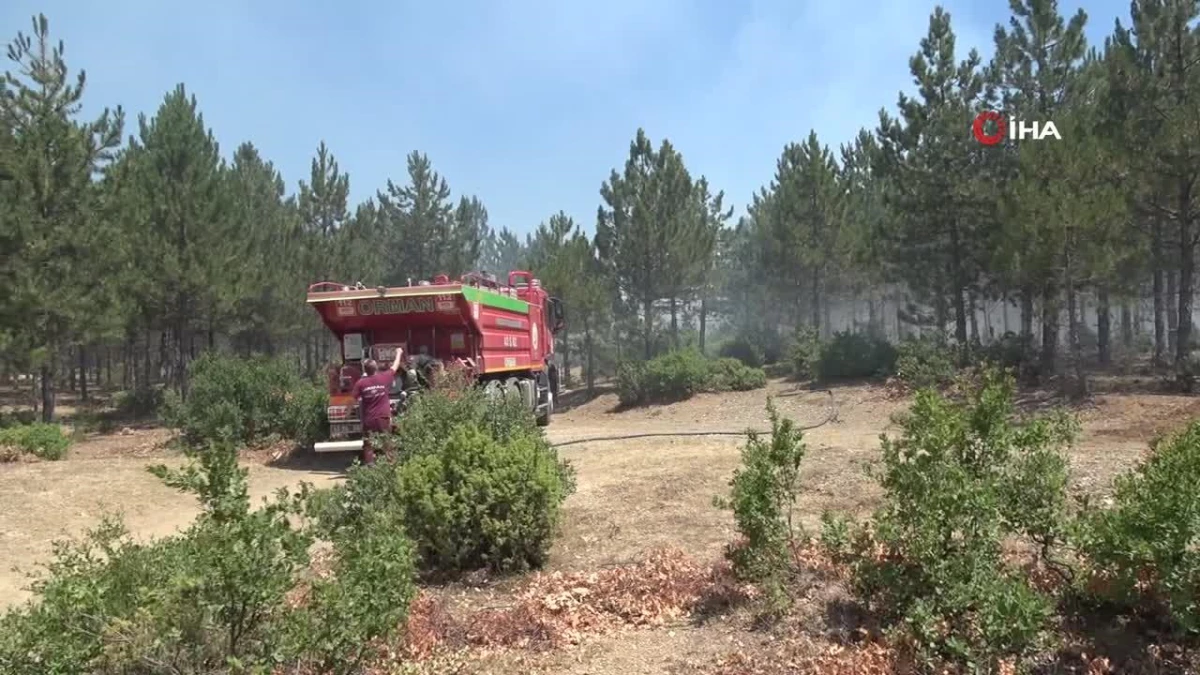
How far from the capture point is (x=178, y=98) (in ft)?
76.9

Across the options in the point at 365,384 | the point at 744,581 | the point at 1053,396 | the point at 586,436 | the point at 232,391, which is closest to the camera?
the point at 744,581

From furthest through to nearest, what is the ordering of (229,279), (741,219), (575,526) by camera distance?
(741,219), (229,279), (575,526)

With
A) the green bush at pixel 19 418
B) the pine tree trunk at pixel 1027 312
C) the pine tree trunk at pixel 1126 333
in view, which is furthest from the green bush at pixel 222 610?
the pine tree trunk at pixel 1126 333

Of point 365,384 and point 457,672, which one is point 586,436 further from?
point 457,672

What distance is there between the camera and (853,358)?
2411 centimetres

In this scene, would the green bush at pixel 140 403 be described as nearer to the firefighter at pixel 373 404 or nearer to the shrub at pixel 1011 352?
the firefighter at pixel 373 404

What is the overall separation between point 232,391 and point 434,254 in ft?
80.6

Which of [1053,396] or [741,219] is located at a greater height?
[741,219]

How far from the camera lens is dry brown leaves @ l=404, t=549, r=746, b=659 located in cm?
478

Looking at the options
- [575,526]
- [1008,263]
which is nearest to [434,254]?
[1008,263]

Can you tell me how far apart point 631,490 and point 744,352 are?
1069 inches

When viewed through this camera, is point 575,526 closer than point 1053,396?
Yes

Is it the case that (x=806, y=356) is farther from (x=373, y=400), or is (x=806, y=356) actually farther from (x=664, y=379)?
(x=373, y=400)

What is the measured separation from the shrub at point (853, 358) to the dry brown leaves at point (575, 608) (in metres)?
19.2
